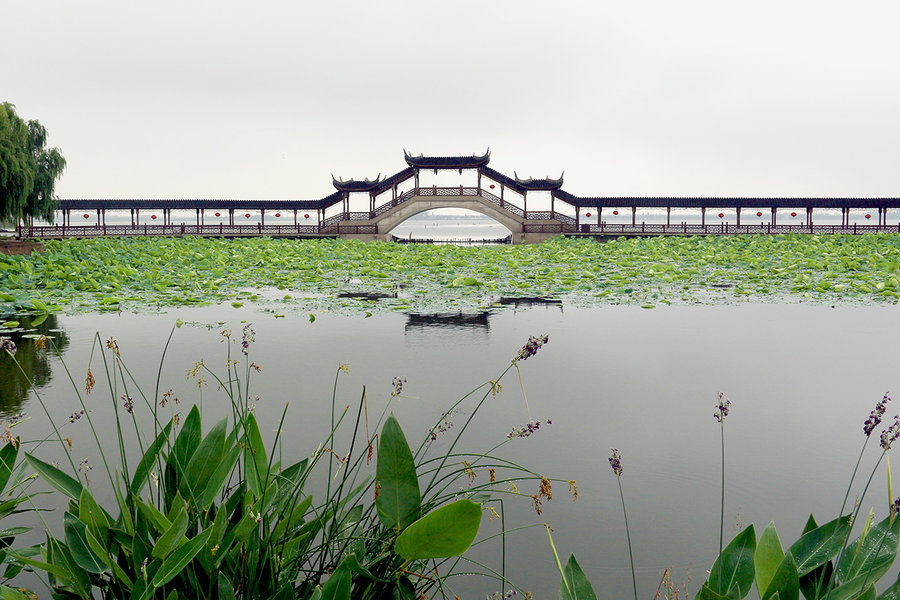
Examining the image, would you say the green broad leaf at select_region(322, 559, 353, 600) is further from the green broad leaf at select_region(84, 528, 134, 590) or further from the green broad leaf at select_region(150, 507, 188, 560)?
the green broad leaf at select_region(84, 528, 134, 590)

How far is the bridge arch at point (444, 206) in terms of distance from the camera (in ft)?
97.0

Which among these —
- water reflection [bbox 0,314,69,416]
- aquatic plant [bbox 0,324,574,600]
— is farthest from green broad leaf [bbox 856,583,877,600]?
water reflection [bbox 0,314,69,416]

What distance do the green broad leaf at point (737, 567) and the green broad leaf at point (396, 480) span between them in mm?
732

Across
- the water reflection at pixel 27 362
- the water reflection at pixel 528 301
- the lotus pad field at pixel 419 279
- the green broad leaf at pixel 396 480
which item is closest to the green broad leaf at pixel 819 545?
the green broad leaf at pixel 396 480

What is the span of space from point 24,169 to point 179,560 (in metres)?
16.7

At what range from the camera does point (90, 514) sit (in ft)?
5.09

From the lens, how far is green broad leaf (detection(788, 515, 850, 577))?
1.48 meters

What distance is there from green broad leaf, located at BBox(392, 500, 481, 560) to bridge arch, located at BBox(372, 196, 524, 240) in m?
28.4

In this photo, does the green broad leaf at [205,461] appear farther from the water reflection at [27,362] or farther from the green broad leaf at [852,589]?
the water reflection at [27,362]

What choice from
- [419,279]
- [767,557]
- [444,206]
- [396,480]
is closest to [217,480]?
[396,480]

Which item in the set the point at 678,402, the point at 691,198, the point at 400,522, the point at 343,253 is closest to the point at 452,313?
the point at 678,402

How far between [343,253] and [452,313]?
10.9 metres

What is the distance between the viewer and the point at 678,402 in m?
4.25

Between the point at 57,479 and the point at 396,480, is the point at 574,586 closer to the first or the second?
the point at 396,480
